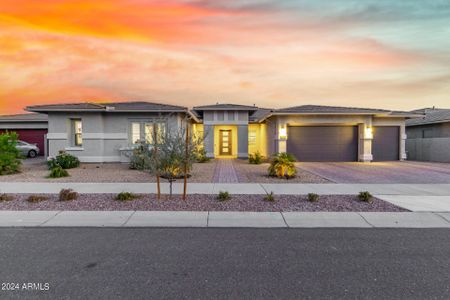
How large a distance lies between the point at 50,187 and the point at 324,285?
9440 mm

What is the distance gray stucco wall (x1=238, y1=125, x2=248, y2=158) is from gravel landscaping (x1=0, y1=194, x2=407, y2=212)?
42.8ft

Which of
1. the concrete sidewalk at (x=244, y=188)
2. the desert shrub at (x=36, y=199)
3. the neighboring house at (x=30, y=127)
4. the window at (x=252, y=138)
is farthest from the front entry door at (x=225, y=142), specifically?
the neighboring house at (x=30, y=127)

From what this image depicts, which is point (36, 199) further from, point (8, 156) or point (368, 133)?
point (368, 133)

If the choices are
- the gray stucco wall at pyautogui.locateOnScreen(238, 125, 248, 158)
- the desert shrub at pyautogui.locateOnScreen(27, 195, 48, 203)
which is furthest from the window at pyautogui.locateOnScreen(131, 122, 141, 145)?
the desert shrub at pyautogui.locateOnScreen(27, 195, 48, 203)

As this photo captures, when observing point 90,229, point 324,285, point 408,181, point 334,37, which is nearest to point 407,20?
point 334,37

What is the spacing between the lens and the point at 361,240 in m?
4.36

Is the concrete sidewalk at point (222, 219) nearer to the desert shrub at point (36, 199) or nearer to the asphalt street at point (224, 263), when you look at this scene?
the asphalt street at point (224, 263)

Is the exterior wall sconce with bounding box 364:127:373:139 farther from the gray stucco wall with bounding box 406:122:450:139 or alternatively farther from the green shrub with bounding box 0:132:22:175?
the green shrub with bounding box 0:132:22:175

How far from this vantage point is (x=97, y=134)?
15578mm

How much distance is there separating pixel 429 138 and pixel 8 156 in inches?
1133

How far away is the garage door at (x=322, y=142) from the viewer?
17.2 m

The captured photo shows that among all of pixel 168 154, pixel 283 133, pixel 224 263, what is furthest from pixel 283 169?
pixel 224 263

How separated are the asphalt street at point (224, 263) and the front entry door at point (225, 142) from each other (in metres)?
17.0

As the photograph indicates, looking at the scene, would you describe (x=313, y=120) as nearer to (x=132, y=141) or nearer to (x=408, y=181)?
(x=408, y=181)
